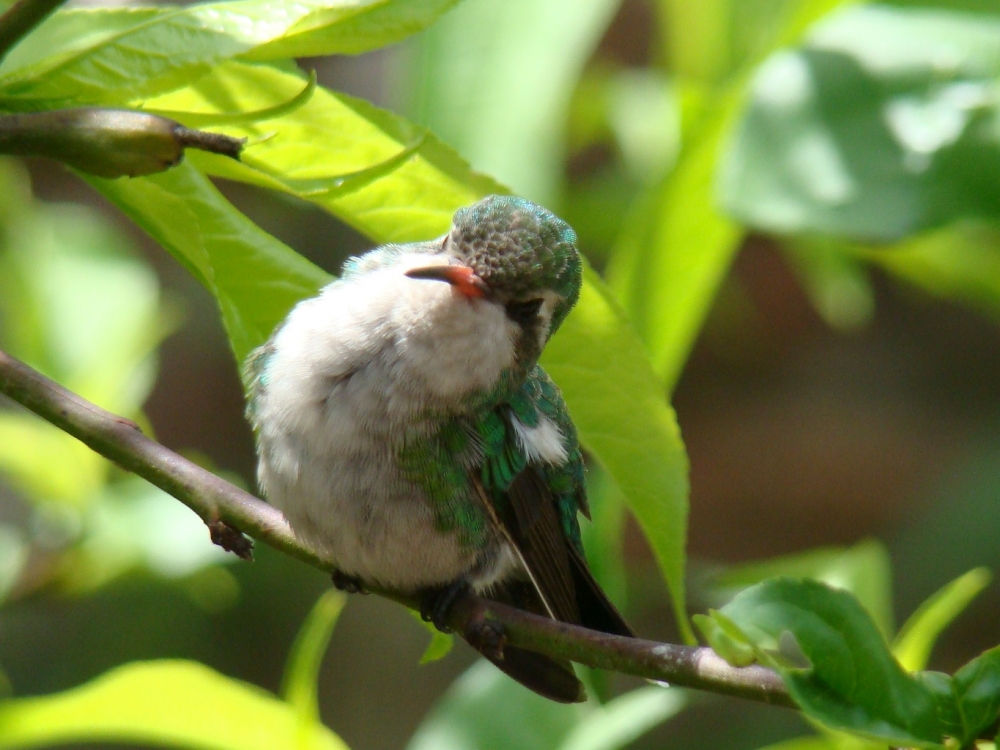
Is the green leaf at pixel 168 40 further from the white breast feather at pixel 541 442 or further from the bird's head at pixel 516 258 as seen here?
the white breast feather at pixel 541 442

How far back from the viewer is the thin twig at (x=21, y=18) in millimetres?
1097

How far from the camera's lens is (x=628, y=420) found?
1.64m

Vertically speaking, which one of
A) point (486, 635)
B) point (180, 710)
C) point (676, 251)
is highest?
point (676, 251)

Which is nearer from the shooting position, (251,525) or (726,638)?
(726,638)

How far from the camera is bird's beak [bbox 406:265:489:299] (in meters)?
1.79

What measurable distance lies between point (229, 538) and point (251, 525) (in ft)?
0.35

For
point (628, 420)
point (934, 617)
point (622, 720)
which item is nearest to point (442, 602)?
point (622, 720)

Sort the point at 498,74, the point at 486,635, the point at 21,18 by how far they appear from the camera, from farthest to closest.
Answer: the point at 498,74 → the point at 486,635 → the point at 21,18

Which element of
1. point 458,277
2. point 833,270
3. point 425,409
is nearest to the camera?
point 458,277

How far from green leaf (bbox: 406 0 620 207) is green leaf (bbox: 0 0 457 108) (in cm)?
138

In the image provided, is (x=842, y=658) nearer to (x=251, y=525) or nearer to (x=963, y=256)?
(x=251, y=525)

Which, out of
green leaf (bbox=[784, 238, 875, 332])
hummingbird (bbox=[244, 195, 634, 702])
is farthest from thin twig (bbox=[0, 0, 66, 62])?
green leaf (bbox=[784, 238, 875, 332])

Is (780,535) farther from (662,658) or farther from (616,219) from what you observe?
(662,658)

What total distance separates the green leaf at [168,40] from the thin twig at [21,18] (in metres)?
0.14
